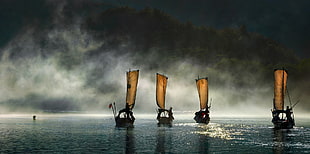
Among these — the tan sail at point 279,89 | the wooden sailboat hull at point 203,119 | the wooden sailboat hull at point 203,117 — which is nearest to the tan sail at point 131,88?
→ the wooden sailboat hull at point 203,117

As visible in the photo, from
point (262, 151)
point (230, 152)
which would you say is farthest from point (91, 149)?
point (262, 151)

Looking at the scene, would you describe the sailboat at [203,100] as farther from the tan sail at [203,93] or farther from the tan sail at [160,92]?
the tan sail at [160,92]

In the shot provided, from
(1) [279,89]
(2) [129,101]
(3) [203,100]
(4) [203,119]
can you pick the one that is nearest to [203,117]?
(4) [203,119]

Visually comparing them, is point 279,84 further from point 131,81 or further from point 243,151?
point 243,151

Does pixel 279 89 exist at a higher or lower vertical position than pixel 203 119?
higher

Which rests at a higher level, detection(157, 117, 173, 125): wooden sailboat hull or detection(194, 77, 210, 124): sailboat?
detection(194, 77, 210, 124): sailboat

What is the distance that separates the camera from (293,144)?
6412cm

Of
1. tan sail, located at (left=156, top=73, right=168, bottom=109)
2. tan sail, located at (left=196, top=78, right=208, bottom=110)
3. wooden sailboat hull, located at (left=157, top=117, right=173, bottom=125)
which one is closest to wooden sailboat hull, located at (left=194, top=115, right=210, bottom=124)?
tan sail, located at (left=196, top=78, right=208, bottom=110)

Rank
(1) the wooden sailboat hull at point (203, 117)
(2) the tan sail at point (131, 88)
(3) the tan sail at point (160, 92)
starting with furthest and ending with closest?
(1) the wooden sailboat hull at point (203, 117) → (3) the tan sail at point (160, 92) → (2) the tan sail at point (131, 88)

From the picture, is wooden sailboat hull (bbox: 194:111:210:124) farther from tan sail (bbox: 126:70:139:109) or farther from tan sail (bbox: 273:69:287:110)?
tan sail (bbox: 126:70:139:109)

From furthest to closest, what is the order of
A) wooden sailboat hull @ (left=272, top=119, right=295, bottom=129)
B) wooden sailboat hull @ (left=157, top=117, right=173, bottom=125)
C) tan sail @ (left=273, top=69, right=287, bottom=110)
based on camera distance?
wooden sailboat hull @ (left=157, top=117, right=173, bottom=125) → tan sail @ (left=273, top=69, right=287, bottom=110) → wooden sailboat hull @ (left=272, top=119, right=295, bottom=129)

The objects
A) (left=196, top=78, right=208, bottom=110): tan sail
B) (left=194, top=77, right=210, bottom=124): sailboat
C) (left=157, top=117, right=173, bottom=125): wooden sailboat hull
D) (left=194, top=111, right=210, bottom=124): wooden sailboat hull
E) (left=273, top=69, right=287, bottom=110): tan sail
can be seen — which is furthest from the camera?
(left=196, top=78, right=208, bottom=110): tan sail

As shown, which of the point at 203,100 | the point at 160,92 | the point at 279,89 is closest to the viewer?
the point at 279,89

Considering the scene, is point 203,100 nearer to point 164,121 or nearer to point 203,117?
point 203,117
